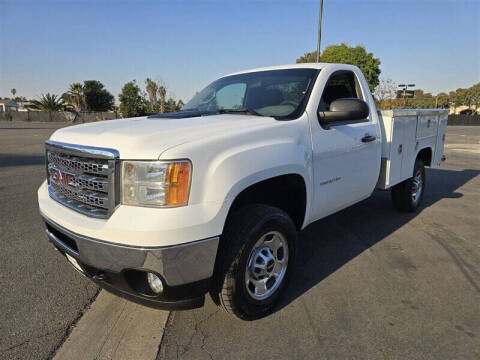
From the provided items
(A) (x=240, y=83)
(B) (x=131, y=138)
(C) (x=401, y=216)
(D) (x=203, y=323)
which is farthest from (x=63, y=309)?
(C) (x=401, y=216)

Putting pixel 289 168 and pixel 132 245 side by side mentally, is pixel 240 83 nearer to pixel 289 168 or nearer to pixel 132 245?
pixel 289 168

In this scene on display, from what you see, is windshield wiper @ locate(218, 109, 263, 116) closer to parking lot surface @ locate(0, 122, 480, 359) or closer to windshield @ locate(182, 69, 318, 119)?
windshield @ locate(182, 69, 318, 119)

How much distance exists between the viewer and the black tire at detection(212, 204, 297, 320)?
2260 millimetres

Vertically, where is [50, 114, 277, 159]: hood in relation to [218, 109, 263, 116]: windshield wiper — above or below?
below

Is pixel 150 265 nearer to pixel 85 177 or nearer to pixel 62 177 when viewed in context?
pixel 85 177

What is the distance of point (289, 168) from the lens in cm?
256

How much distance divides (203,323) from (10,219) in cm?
367

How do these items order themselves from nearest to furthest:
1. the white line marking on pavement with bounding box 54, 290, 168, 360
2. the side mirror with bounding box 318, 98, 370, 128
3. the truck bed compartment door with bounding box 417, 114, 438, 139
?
the white line marking on pavement with bounding box 54, 290, 168, 360
the side mirror with bounding box 318, 98, 370, 128
the truck bed compartment door with bounding box 417, 114, 438, 139

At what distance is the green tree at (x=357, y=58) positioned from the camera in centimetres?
2988

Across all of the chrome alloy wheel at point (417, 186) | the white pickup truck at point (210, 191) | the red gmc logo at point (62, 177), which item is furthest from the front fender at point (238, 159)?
the chrome alloy wheel at point (417, 186)

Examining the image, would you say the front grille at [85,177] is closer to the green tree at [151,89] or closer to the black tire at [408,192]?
the black tire at [408,192]

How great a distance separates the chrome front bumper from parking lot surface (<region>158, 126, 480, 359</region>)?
48 centimetres

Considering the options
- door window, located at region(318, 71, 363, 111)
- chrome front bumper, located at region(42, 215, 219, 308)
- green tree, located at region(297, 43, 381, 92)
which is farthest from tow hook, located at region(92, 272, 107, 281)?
green tree, located at region(297, 43, 381, 92)

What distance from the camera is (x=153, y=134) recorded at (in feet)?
7.02
